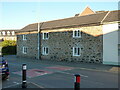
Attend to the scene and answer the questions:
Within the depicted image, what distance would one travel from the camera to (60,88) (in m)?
7.84

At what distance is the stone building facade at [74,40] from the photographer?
1923 cm

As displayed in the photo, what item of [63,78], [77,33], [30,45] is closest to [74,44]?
[77,33]

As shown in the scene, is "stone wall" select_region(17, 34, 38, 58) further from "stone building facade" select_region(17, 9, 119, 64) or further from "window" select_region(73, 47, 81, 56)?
"window" select_region(73, 47, 81, 56)

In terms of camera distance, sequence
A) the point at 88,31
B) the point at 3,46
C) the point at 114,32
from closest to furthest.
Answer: the point at 114,32
the point at 88,31
the point at 3,46

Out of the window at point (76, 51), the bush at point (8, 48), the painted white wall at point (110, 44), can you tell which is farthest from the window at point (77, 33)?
the bush at point (8, 48)

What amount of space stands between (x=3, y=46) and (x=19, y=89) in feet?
129

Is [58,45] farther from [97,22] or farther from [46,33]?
[97,22]

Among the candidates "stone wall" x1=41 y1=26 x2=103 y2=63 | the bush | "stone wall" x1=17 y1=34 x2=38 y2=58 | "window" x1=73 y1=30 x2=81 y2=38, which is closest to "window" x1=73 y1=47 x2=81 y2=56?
"stone wall" x1=41 y1=26 x2=103 y2=63

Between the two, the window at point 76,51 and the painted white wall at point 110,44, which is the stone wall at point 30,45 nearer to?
the window at point 76,51

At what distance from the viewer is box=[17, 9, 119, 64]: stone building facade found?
1923 cm

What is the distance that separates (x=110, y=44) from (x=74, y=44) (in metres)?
5.60

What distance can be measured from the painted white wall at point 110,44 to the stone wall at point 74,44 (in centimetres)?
52

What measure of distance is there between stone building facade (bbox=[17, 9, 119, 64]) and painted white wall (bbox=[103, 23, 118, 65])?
4.9 inches

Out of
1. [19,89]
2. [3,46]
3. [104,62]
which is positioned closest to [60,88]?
[19,89]
